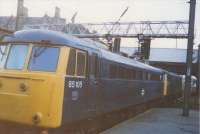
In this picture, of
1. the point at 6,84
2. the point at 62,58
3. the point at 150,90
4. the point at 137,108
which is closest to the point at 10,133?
the point at 6,84

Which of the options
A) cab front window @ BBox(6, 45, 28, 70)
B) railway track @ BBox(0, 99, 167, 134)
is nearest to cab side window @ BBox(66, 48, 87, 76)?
cab front window @ BBox(6, 45, 28, 70)

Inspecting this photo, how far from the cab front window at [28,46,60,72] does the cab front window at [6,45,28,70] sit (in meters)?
0.23

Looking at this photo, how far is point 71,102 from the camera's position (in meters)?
9.55

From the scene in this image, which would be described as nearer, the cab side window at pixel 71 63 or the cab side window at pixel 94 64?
the cab side window at pixel 71 63

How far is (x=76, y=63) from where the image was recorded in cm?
983

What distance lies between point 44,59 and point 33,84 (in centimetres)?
74

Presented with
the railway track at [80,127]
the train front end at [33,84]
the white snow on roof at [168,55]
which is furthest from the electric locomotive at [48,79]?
the white snow on roof at [168,55]

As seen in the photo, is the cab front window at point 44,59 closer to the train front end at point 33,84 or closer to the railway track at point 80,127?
the train front end at point 33,84

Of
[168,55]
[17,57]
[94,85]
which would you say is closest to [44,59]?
[17,57]

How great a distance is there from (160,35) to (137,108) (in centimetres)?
1709

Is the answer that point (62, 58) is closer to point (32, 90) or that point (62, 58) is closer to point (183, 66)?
point (32, 90)

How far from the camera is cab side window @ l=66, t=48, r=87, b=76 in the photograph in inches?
375

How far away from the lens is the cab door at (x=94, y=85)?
10.7 metres

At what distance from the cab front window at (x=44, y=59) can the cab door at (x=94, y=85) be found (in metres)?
1.50
